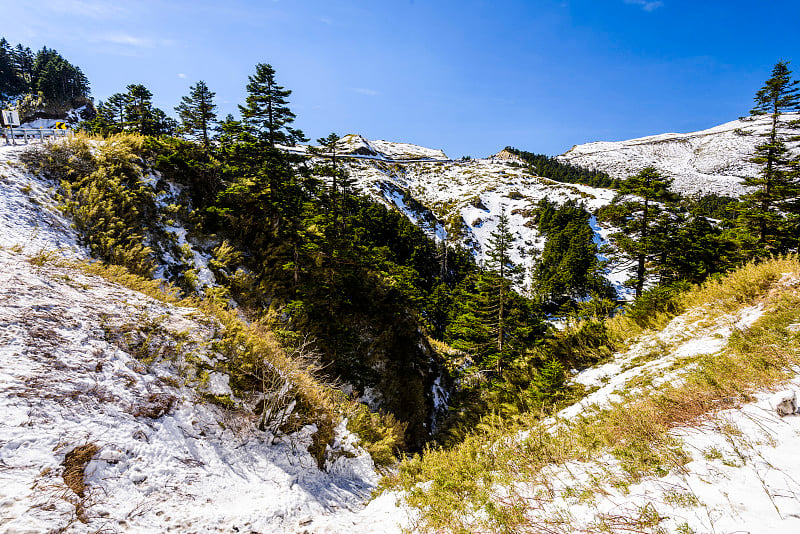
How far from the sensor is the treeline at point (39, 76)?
224 feet

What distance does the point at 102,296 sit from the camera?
885 cm

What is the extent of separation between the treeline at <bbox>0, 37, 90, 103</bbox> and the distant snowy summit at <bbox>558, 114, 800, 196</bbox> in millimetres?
208183

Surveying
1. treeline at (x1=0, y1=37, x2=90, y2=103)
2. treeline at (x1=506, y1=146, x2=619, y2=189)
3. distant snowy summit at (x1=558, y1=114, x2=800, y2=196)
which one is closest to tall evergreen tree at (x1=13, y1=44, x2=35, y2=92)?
treeline at (x1=0, y1=37, x2=90, y2=103)

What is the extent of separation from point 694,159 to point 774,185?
727 ft

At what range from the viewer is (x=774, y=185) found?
57.5ft

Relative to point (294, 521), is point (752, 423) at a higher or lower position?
higher

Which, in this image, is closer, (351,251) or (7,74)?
(351,251)

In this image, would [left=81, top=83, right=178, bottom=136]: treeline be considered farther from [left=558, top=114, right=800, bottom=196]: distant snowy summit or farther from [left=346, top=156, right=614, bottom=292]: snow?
[left=558, top=114, right=800, bottom=196]: distant snowy summit

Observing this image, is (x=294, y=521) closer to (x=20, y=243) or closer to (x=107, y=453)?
(x=107, y=453)

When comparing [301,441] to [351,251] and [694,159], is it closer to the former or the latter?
[351,251]

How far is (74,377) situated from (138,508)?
326cm

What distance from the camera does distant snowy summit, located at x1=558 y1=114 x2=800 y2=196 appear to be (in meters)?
133

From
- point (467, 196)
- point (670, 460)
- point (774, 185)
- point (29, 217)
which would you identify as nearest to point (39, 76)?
point (29, 217)

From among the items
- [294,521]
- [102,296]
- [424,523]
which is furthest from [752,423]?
[102,296]
